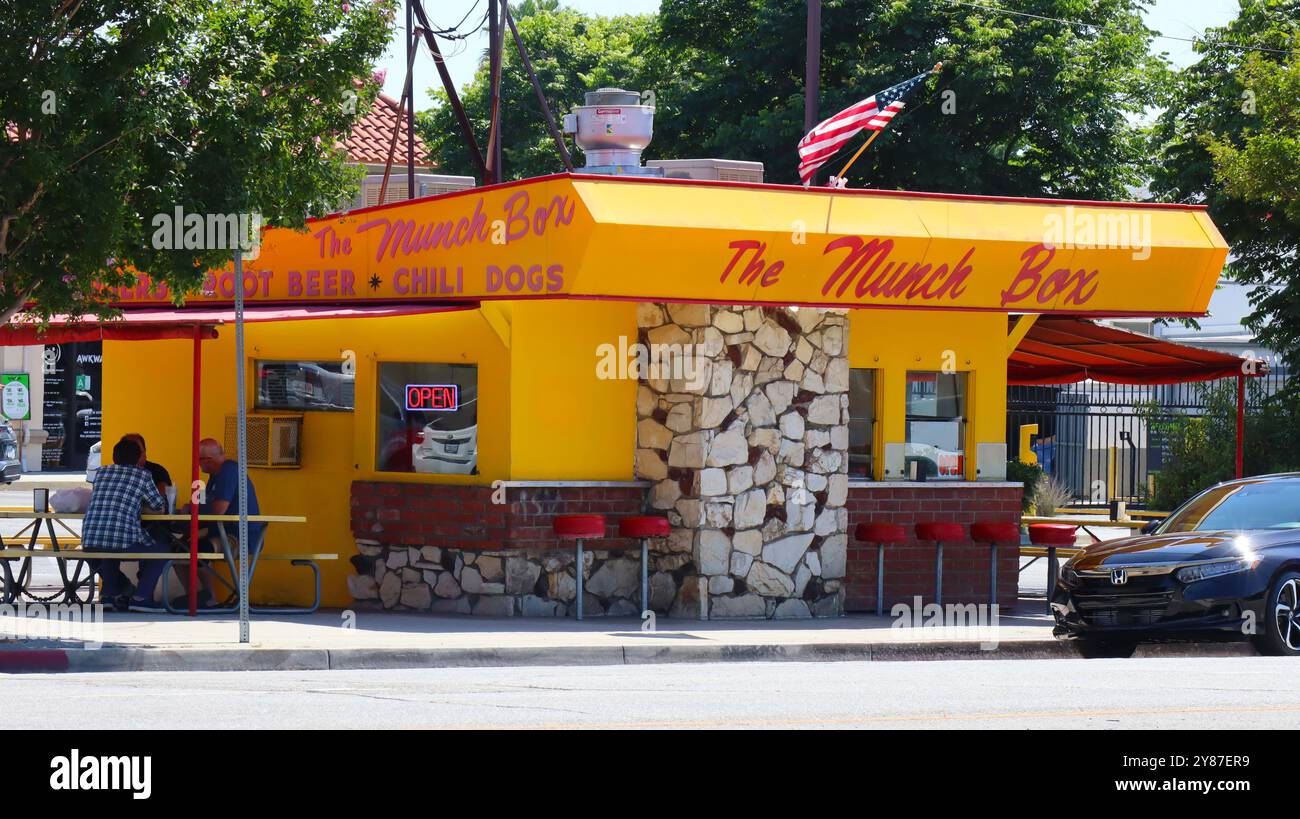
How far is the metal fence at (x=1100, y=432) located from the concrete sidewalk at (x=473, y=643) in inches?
665

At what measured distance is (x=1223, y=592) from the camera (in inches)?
531

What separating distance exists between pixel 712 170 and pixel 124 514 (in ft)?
22.8

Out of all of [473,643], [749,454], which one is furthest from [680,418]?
[473,643]

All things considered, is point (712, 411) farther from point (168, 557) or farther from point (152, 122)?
point (152, 122)

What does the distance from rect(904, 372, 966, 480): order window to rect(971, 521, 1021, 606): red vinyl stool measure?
0.65m

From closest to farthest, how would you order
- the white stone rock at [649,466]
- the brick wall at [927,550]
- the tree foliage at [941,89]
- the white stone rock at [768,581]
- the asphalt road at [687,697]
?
the asphalt road at [687,697] < the white stone rock at [768,581] < the white stone rock at [649,466] < the brick wall at [927,550] < the tree foliage at [941,89]

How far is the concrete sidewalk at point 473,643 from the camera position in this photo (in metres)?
12.8

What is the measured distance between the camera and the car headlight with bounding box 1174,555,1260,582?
13.6 metres

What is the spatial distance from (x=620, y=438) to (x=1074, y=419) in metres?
24.6

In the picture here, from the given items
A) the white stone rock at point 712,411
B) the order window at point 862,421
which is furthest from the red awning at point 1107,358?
the white stone rock at point 712,411

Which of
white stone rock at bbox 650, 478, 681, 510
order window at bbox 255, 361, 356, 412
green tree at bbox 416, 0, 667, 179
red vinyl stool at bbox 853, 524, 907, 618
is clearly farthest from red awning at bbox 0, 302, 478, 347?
green tree at bbox 416, 0, 667, 179

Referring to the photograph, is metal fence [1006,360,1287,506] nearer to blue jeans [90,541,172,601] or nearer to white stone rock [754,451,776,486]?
white stone rock [754,451,776,486]

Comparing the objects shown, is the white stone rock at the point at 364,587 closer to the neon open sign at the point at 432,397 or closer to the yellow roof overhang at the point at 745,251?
the neon open sign at the point at 432,397
